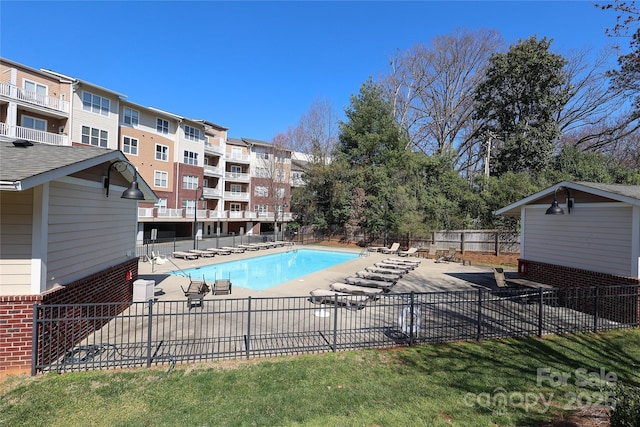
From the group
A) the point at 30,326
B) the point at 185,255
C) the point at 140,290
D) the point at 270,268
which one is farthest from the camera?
the point at 185,255

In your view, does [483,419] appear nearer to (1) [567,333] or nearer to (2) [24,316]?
(1) [567,333]

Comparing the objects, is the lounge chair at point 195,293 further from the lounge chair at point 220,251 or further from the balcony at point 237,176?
the balcony at point 237,176

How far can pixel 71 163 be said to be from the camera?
6.30 meters

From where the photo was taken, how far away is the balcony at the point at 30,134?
2067cm

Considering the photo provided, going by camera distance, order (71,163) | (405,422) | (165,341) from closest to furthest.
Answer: (405,422)
(71,163)
(165,341)

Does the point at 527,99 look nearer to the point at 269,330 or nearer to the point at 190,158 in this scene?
the point at 269,330

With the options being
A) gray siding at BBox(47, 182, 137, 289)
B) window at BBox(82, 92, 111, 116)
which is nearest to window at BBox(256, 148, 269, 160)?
window at BBox(82, 92, 111, 116)

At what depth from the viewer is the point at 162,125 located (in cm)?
3091

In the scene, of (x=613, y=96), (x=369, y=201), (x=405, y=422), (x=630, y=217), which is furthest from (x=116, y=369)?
(x=613, y=96)

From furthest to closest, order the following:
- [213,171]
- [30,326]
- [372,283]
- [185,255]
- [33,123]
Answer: [213,171]
[33,123]
[185,255]
[372,283]
[30,326]

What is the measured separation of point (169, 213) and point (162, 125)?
8906 millimetres

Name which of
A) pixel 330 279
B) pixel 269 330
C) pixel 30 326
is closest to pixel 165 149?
pixel 330 279

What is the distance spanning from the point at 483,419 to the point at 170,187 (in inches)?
1289

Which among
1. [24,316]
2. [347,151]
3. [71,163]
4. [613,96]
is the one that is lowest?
[24,316]
